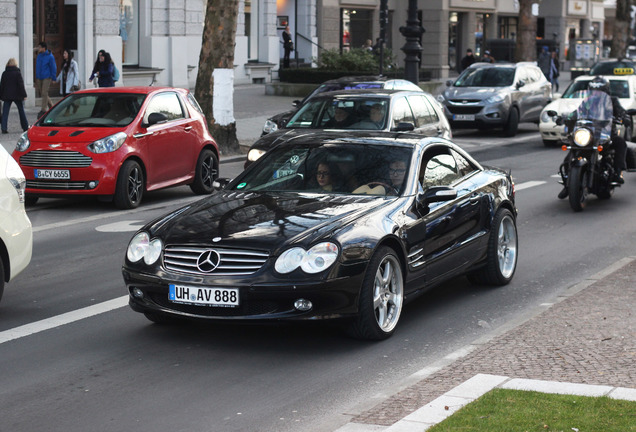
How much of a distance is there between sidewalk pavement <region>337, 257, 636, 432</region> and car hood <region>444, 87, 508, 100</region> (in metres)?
18.3

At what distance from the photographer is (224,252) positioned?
749 centimetres

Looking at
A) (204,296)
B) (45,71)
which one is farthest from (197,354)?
(45,71)

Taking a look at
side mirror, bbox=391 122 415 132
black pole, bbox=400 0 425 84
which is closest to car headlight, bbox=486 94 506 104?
black pole, bbox=400 0 425 84

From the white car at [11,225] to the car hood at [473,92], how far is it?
19.7 metres

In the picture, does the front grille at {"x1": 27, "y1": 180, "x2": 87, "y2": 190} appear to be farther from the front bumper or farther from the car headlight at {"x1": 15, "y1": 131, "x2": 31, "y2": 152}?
the front bumper

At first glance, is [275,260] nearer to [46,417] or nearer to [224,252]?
[224,252]

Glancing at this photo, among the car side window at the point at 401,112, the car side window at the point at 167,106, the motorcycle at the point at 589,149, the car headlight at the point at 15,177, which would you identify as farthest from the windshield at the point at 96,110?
the car headlight at the point at 15,177

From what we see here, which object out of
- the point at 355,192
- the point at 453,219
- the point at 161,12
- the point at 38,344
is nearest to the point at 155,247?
the point at 38,344

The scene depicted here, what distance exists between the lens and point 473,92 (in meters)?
27.6

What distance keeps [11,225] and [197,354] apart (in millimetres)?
1985

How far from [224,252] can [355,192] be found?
1.43 meters

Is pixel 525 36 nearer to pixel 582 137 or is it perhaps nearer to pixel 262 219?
pixel 582 137

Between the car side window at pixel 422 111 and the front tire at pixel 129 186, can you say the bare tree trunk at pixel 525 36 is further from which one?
the front tire at pixel 129 186

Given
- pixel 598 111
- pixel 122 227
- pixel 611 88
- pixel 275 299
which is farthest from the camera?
pixel 611 88
